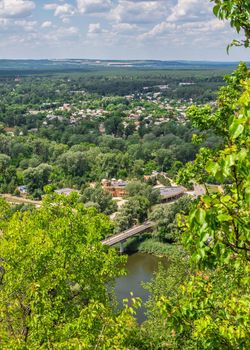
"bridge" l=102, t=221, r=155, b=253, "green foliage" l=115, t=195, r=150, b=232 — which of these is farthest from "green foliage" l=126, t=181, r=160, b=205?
"bridge" l=102, t=221, r=155, b=253

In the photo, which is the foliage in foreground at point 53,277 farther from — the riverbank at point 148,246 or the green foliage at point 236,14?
the riverbank at point 148,246

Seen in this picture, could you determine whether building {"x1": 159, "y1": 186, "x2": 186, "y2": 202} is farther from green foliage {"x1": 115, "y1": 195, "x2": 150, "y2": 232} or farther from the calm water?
the calm water

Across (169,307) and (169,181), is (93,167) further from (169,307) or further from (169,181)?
(169,307)

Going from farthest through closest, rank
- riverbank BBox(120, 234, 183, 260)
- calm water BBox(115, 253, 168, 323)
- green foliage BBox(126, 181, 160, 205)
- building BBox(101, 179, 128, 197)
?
1. building BBox(101, 179, 128, 197)
2. green foliage BBox(126, 181, 160, 205)
3. riverbank BBox(120, 234, 183, 260)
4. calm water BBox(115, 253, 168, 323)

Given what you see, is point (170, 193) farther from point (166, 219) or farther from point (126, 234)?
point (126, 234)

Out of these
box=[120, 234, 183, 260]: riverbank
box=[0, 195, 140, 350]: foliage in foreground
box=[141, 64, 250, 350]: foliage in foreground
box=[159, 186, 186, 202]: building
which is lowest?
box=[120, 234, 183, 260]: riverbank

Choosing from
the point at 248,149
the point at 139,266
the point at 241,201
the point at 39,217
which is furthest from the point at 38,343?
the point at 139,266

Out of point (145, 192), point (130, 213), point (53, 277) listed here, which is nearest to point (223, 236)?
point (53, 277)
